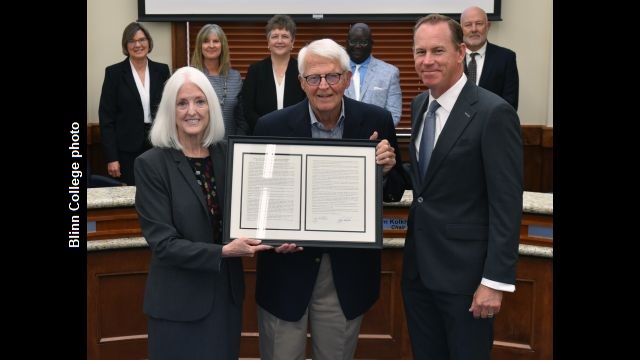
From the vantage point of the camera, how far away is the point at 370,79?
465 centimetres

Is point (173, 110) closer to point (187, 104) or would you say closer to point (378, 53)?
point (187, 104)

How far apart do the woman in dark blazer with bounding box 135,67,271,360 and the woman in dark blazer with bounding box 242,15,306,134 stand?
2.16 meters

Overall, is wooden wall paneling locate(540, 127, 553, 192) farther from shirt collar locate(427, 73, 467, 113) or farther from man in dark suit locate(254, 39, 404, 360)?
shirt collar locate(427, 73, 467, 113)

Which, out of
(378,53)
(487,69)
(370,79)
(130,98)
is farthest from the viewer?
(378,53)

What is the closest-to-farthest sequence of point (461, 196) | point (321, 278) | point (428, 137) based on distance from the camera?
point (461, 196) → point (428, 137) → point (321, 278)

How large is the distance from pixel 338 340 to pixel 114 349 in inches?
53.2

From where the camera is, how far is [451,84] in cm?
247

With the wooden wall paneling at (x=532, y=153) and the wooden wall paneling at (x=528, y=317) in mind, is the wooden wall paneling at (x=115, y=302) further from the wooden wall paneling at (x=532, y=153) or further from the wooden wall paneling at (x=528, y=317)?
the wooden wall paneling at (x=532, y=153)

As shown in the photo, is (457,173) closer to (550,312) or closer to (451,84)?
(451,84)

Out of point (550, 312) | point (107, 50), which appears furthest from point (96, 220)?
point (107, 50)

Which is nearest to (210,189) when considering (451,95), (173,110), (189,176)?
(189,176)

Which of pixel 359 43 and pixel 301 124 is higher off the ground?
pixel 359 43

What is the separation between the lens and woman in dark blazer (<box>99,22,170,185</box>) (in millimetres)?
5031

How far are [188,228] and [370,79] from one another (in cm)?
245
